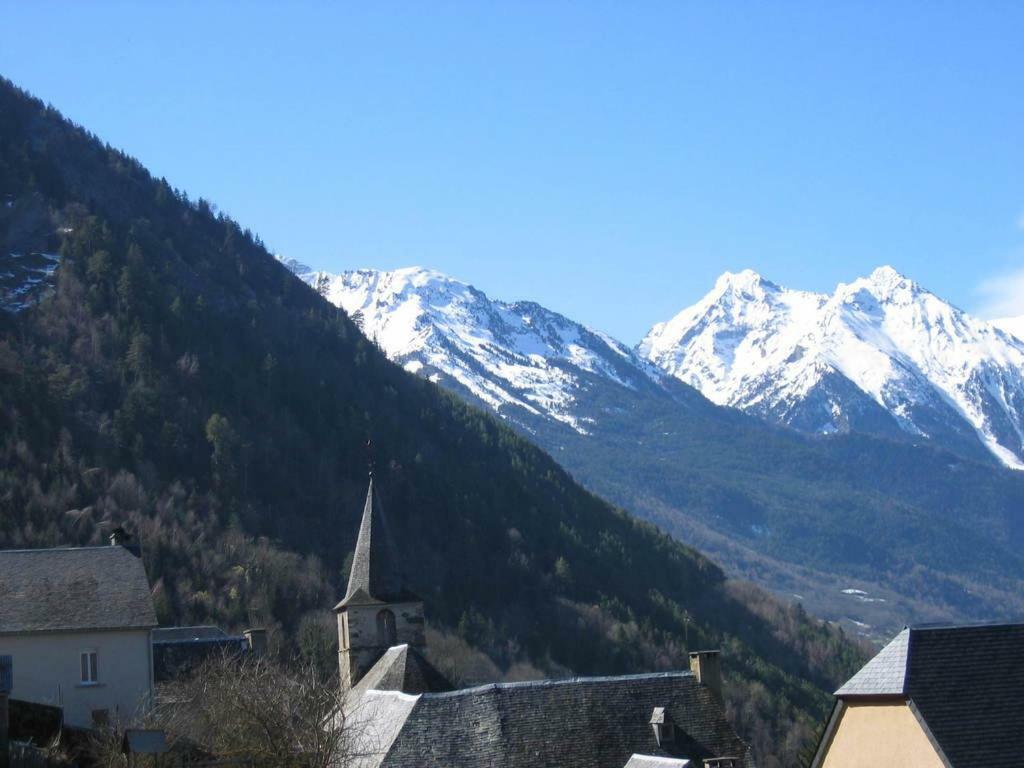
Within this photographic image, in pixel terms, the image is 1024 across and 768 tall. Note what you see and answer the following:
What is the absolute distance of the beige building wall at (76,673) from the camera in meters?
62.9

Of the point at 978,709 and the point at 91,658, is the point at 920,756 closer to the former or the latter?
the point at 978,709

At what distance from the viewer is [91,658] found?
6431 cm

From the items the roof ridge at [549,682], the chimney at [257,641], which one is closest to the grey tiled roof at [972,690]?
the roof ridge at [549,682]

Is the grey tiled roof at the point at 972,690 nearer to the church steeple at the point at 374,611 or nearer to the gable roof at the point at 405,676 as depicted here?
the gable roof at the point at 405,676

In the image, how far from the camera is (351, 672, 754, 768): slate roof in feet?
185

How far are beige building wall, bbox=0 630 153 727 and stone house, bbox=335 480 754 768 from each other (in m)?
7.99

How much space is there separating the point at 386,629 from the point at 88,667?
2009 centimetres

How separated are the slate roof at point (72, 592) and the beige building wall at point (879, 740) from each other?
112ft

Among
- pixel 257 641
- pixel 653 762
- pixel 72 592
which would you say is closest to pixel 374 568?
pixel 257 641

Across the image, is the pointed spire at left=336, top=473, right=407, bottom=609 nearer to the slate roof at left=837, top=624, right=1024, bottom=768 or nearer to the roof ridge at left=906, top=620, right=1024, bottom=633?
the roof ridge at left=906, top=620, right=1024, bottom=633

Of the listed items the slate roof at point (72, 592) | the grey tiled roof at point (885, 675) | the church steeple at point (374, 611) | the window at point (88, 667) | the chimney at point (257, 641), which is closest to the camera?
the grey tiled roof at point (885, 675)

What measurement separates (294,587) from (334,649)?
1095 inches

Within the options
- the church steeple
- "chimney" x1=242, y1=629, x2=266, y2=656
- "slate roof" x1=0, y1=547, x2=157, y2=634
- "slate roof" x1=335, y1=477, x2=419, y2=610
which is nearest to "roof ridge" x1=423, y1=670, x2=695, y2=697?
"slate roof" x1=0, y1=547, x2=157, y2=634

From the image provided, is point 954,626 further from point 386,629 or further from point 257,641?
point 257,641
